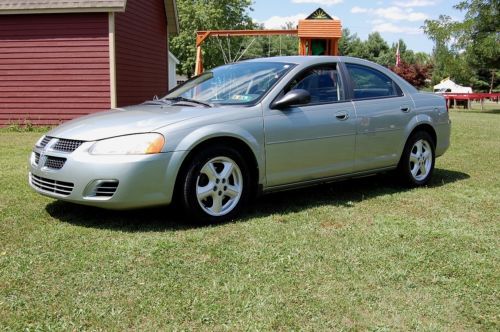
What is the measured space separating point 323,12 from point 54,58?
1432 centimetres

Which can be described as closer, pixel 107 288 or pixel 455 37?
pixel 107 288

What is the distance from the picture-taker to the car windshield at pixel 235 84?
499cm

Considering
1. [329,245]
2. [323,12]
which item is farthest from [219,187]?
[323,12]

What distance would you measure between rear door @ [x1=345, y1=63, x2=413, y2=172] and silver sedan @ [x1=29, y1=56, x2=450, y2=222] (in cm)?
1

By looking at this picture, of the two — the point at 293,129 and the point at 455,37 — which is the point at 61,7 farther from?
the point at 455,37

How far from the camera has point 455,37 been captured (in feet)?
94.1

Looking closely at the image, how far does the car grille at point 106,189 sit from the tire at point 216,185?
55 centimetres

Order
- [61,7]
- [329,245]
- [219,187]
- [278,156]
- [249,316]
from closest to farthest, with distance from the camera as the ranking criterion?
[249,316], [329,245], [219,187], [278,156], [61,7]

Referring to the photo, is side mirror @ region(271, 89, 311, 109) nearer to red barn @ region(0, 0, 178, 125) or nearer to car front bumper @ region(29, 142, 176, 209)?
car front bumper @ region(29, 142, 176, 209)

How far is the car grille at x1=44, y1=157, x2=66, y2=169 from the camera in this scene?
4.30 m

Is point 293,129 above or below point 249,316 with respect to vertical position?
above

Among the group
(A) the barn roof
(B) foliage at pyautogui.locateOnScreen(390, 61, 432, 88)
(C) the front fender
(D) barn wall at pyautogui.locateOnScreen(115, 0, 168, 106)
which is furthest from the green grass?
(B) foliage at pyautogui.locateOnScreen(390, 61, 432, 88)

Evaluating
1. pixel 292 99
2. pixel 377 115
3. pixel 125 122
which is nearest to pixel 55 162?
pixel 125 122

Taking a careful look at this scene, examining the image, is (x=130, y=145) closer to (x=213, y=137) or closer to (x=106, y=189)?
(x=106, y=189)
